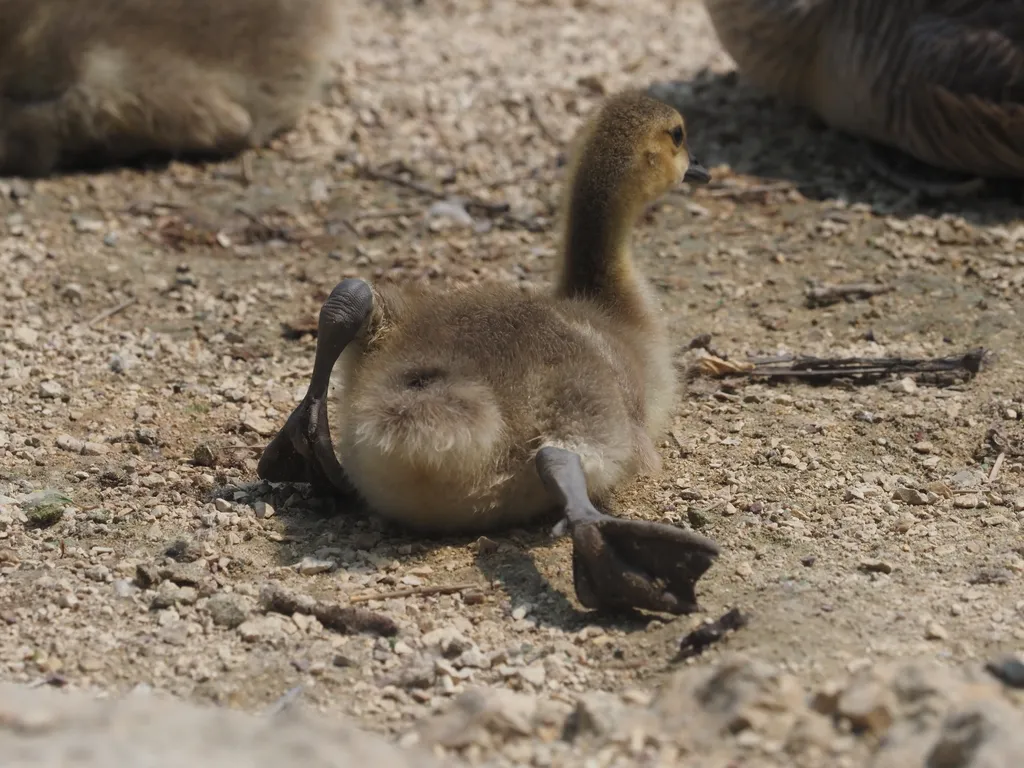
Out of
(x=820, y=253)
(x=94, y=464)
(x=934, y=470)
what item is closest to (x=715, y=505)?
(x=934, y=470)

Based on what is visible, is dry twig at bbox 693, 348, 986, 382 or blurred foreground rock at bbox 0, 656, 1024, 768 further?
dry twig at bbox 693, 348, 986, 382

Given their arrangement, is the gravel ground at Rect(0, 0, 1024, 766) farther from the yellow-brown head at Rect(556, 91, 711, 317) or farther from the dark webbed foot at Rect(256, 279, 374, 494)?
the yellow-brown head at Rect(556, 91, 711, 317)

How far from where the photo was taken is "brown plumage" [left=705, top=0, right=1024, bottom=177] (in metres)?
5.98

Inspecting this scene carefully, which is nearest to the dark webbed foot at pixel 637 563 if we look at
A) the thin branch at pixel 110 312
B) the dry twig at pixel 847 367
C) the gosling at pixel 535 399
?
the gosling at pixel 535 399

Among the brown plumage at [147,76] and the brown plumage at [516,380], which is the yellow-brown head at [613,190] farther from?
the brown plumage at [147,76]

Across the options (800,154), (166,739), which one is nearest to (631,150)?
(166,739)

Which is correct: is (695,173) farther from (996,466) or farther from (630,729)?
(630,729)

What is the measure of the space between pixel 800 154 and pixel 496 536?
3755mm

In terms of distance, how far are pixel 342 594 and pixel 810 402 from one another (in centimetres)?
184

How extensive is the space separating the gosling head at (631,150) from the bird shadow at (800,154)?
2.19 m

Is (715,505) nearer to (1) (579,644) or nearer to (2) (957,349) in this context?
(1) (579,644)

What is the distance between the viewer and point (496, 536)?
3.77 metres

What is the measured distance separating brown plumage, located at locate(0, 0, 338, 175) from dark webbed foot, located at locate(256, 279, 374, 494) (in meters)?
2.98

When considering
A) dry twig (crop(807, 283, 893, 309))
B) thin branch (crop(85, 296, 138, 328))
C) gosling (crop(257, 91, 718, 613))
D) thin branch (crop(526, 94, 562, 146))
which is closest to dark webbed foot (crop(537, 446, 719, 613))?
gosling (crop(257, 91, 718, 613))
